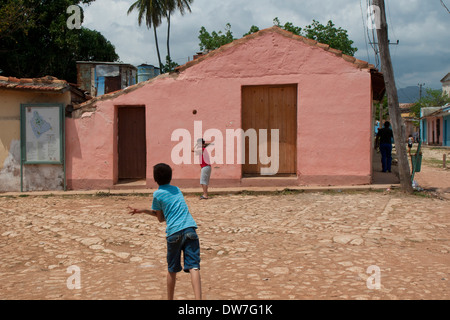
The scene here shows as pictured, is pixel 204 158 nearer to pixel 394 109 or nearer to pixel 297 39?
pixel 297 39

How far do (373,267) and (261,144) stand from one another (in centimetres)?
696

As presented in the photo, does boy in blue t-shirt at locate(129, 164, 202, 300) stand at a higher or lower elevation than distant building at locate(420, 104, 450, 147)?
lower

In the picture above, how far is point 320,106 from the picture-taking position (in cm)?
1087

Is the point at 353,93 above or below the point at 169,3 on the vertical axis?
below

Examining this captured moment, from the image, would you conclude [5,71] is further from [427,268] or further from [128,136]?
[427,268]

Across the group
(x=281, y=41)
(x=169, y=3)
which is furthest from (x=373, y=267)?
(x=169, y=3)

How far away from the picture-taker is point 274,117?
1137 cm

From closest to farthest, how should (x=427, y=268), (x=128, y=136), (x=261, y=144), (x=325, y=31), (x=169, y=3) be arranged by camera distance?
(x=427, y=268) < (x=261, y=144) < (x=128, y=136) < (x=169, y=3) < (x=325, y=31)

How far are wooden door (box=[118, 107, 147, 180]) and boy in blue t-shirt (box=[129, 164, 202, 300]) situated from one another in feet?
28.5

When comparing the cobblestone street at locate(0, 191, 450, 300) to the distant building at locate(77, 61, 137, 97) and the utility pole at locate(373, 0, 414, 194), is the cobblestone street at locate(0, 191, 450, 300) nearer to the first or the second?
the utility pole at locate(373, 0, 414, 194)

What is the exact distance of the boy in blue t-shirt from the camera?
3570mm

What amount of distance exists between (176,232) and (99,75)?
1922 centimetres

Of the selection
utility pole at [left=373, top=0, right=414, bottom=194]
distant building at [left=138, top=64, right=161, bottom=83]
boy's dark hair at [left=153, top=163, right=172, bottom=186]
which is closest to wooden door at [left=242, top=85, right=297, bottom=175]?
utility pole at [left=373, top=0, right=414, bottom=194]
